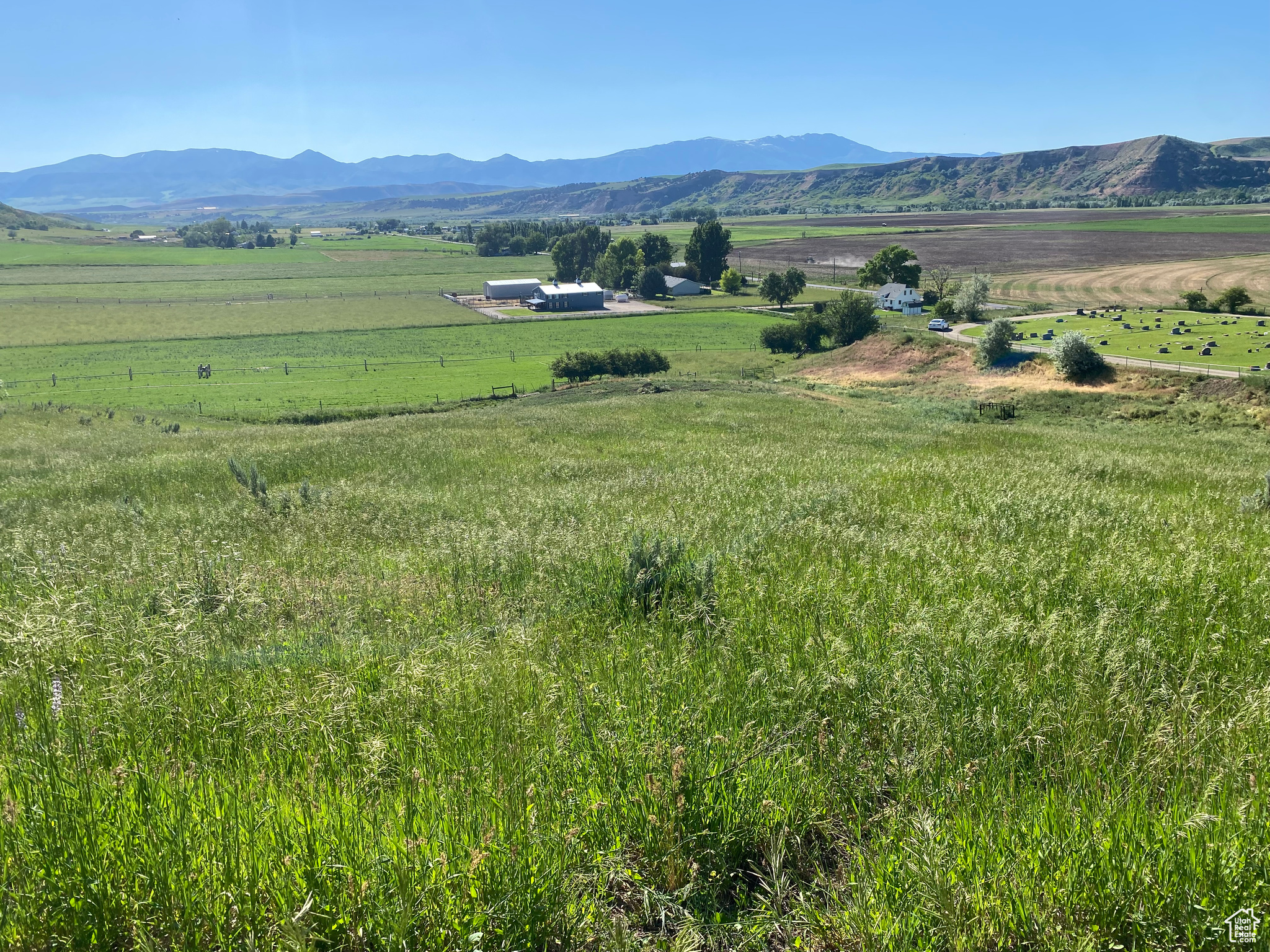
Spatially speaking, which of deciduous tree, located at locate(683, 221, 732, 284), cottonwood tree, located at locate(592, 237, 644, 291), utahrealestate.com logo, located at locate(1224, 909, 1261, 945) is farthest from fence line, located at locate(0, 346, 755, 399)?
utahrealestate.com logo, located at locate(1224, 909, 1261, 945)

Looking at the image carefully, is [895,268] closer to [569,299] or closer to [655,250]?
[655,250]

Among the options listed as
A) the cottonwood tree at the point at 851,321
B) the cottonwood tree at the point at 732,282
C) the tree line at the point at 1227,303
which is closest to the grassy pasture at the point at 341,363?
the cottonwood tree at the point at 851,321

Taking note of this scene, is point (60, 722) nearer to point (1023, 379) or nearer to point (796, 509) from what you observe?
point (796, 509)

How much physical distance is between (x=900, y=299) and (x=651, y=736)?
105161 millimetres

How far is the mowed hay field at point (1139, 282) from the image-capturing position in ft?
310

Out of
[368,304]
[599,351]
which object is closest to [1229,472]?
[599,351]

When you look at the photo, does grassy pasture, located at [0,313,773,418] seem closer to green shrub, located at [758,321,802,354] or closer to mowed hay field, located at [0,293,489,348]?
green shrub, located at [758,321,802,354]

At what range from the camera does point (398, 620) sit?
753cm

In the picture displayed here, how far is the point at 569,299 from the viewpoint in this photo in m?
123

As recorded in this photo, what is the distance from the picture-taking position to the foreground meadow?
9.82 feet

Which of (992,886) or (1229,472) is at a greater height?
(992,886)

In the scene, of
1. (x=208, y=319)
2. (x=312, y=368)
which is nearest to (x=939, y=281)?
(x=312, y=368)

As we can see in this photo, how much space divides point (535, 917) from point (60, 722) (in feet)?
11.3

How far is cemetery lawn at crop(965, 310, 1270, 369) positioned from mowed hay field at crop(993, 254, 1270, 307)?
698 inches
